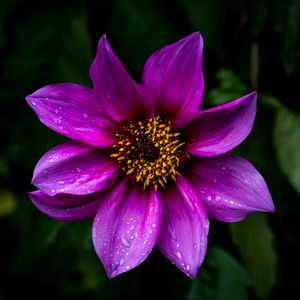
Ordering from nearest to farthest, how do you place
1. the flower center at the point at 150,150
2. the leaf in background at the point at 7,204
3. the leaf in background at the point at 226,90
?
the flower center at the point at 150,150, the leaf in background at the point at 226,90, the leaf in background at the point at 7,204

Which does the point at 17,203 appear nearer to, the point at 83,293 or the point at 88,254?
the point at 83,293

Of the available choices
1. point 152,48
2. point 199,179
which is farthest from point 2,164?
point 199,179

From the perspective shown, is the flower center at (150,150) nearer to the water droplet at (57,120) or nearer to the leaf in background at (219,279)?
the water droplet at (57,120)

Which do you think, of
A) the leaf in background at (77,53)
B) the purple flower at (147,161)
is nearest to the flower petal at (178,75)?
the purple flower at (147,161)

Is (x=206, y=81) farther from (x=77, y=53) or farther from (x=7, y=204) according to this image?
(x=7, y=204)

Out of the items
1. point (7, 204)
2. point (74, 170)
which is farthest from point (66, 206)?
point (7, 204)

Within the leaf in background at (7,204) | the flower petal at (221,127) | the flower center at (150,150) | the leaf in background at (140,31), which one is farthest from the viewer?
the leaf in background at (7,204)
